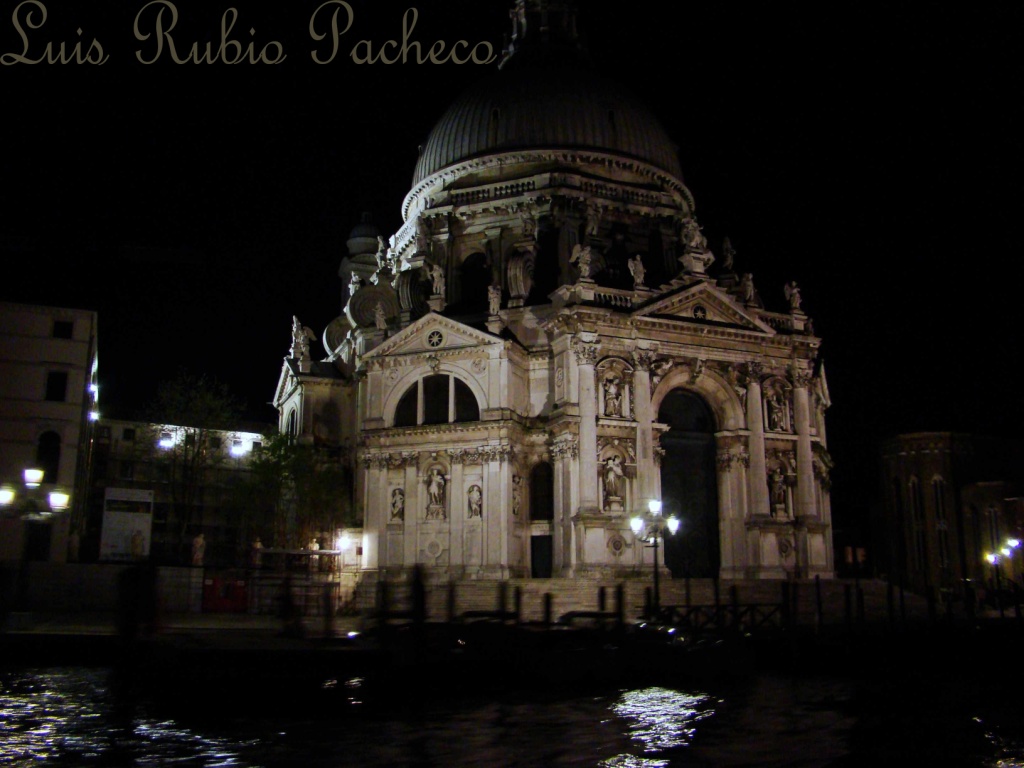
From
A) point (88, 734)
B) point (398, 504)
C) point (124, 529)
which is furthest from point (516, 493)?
point (88, 734)

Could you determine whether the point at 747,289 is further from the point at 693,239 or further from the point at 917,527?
the point at 917,527

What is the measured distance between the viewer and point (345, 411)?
46.8 meters

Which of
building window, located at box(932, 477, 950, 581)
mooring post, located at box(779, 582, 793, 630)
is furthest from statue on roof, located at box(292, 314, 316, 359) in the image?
building window, located at box(932, 477, 950, 581)

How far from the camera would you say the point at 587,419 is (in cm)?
3675

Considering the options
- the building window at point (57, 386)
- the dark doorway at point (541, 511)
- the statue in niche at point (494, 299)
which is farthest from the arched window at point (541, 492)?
the building window at point (57, 386)

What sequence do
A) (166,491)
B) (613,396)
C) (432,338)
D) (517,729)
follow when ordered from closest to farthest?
1. (517,729)
2. (613,396)
3. (432,338)
4. (166,491)

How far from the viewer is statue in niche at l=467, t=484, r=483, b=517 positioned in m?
38.1

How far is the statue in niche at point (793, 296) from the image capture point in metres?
41.7

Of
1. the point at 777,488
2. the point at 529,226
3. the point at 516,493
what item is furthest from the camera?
the point at 529,226

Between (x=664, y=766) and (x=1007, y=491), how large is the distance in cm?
4636

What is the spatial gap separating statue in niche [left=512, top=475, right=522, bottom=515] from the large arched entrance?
5193 mm

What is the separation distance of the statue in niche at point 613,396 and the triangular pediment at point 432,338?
443 centimetres

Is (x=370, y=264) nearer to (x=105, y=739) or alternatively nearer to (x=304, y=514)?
(x=304, y=514)

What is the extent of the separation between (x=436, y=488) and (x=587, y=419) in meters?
6.23
